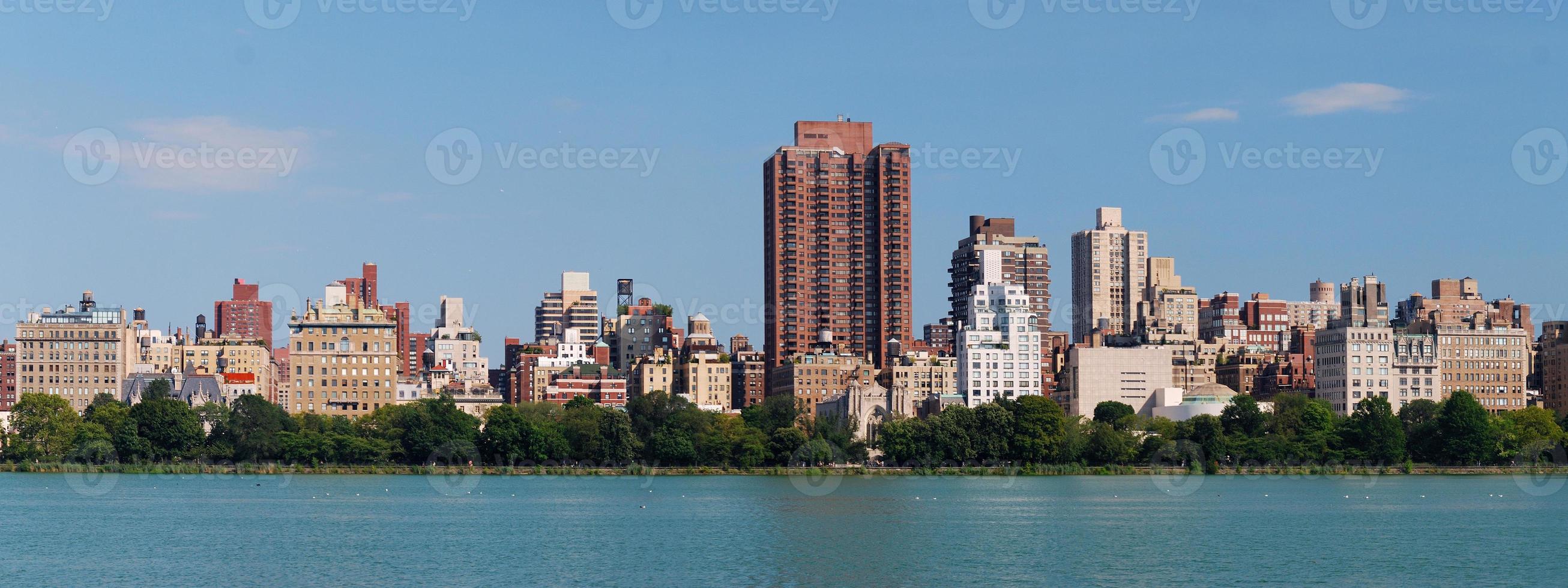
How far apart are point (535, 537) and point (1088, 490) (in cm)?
5670

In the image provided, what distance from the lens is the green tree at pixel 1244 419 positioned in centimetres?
18775

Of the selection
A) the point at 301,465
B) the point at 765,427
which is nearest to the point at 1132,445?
the point at 765,427

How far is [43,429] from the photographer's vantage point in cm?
17600

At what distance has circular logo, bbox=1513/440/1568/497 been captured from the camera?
159500 millimetres

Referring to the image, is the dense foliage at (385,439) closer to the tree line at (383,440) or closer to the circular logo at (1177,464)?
the tree line at (383,440)

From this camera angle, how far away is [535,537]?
88.1 m

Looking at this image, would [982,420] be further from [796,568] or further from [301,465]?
[796,568]

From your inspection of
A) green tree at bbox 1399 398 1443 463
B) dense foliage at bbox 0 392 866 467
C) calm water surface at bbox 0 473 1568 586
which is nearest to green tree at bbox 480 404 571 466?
dense foliage at bbox 0 392 866 467

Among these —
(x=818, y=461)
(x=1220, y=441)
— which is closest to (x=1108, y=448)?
(x=1220, y=441)

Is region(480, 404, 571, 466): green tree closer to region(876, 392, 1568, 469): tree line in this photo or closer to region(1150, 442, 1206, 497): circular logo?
region(876, 392, 1568, 469): tree line

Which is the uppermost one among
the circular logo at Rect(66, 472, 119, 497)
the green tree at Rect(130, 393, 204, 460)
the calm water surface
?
the green tree at Rect(130, 393, 204, 460)

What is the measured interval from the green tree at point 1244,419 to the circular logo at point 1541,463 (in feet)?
75.6

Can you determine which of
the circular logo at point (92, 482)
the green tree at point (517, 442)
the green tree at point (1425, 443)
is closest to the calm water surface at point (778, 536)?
the circular logo at point (92, 482)

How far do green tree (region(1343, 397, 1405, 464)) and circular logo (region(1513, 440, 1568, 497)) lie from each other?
10107 mm
